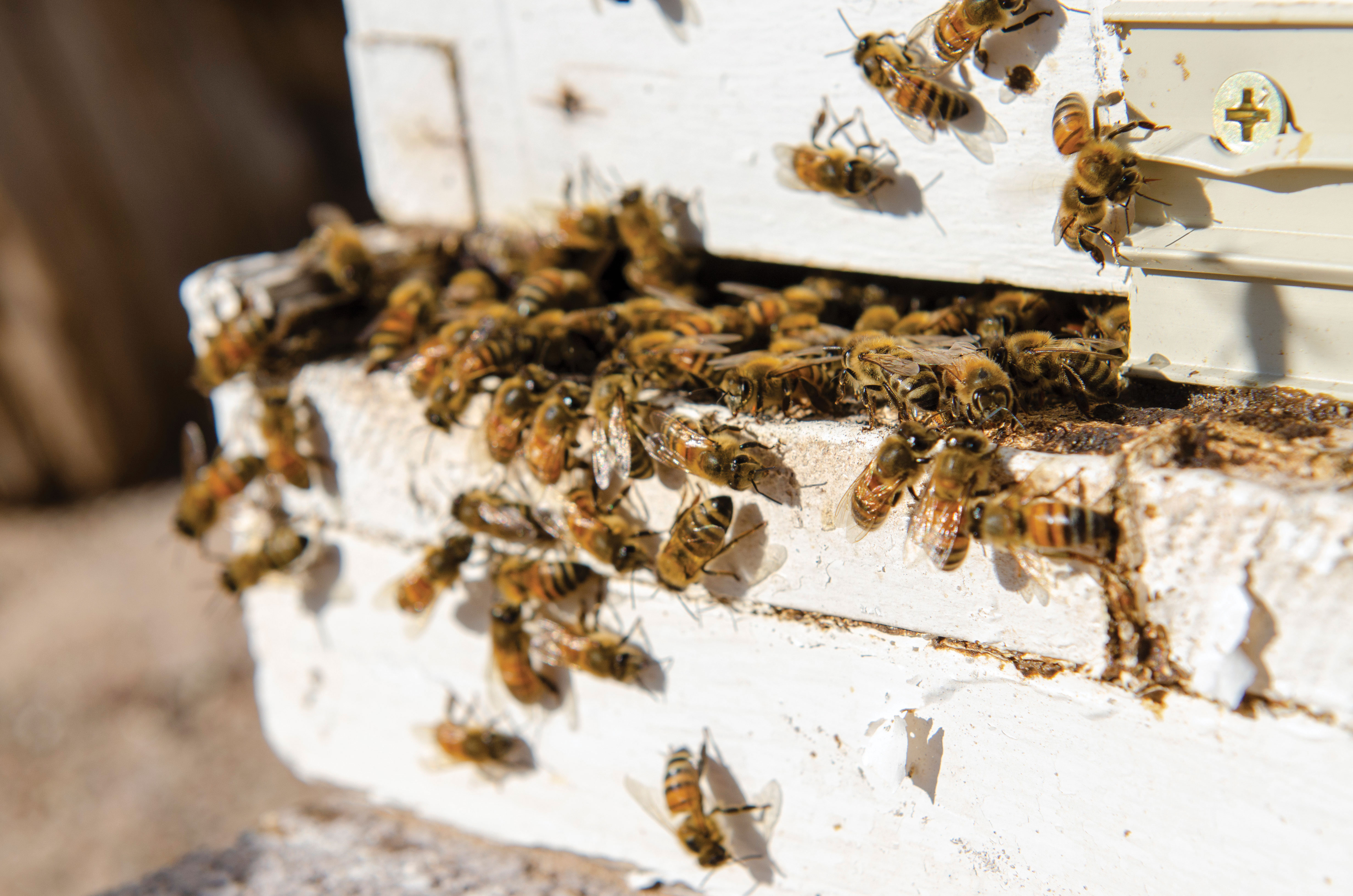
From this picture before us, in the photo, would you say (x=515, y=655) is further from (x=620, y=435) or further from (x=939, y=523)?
(x=939, y=523)

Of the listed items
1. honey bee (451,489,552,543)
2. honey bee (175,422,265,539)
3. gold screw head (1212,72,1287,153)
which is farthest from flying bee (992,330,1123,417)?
honey bee (175,422,265,539)

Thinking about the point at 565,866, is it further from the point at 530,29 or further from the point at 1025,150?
the point at 530,29

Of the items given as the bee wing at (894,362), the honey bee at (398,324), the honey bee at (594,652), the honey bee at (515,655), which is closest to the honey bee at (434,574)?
the honey bee at (515,655)

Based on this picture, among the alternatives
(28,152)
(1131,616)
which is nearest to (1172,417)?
(1131,616)

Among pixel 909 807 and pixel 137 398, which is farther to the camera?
pixel 137 398

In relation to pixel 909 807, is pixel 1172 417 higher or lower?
higher

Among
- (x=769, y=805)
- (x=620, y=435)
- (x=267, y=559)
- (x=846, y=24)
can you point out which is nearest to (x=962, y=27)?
(x=846, y=24)

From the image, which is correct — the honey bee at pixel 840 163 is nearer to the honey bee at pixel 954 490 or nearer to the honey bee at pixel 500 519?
the honey bee at pixel 954 490
